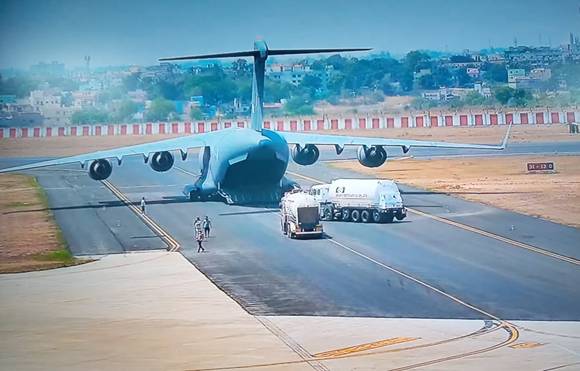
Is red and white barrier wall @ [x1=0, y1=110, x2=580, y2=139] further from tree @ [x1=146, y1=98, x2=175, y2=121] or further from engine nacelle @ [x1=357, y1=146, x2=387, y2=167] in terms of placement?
engine nacelle @ [x1=357, y1=146, x2=387, y2=167]

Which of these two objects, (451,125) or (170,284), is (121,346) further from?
(451,125)

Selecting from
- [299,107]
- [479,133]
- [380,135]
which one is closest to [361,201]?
[299,107]

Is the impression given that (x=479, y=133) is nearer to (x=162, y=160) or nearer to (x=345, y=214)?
(x=162, y=160)

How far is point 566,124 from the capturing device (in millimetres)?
127000

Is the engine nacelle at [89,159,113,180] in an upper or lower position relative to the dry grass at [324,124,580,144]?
upper

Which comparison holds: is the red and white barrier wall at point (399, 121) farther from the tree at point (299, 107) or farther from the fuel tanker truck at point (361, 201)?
the fuel tanker truck at point (361, 201)

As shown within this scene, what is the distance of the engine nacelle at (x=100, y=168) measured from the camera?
6988 cm

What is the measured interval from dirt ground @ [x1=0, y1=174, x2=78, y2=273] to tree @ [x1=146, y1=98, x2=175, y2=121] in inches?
996

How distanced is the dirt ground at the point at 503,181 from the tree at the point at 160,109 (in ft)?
56.3

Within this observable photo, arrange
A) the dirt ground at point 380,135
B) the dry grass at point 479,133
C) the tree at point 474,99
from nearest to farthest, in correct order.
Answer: the dirt ground at point 380,135, the dry grass at point 479,133, the tree at point 474,99

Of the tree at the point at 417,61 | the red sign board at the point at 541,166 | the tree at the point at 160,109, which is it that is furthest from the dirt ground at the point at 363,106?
the red sign board at the point at 541,166

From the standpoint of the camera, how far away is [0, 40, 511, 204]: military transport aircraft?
6712 centimetres

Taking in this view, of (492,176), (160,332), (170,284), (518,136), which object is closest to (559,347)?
(160,332)

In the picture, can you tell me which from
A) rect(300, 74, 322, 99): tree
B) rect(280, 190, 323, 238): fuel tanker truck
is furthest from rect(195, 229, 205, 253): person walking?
rect(300, 74, 322, 99): tree
